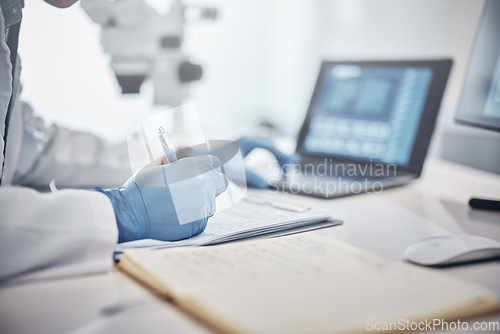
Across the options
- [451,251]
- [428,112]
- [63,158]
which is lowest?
[63,158]

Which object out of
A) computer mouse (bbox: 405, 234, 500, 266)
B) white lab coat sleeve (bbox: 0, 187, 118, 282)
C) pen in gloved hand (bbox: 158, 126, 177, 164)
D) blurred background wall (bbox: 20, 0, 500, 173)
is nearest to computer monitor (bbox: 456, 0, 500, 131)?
blurred background wall (bbox: 20, 0, 500, 173)

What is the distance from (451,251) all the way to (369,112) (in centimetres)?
66

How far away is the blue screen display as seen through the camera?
109 centimetres

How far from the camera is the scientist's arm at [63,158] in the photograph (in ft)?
3.24

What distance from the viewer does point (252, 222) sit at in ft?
2.28

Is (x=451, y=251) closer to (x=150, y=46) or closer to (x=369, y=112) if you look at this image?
(x=369, y=112)

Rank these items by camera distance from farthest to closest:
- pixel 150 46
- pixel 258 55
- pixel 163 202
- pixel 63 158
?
pixel 258 55, pixel 150 46, pixel 63 158, pixel 163 202

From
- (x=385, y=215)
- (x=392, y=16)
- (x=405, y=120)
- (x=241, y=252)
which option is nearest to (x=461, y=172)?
(x=405, y=120)

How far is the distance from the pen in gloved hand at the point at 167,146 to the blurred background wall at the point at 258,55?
1.13ft

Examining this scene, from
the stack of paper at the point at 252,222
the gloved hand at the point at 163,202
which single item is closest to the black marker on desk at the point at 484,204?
the stack of paper at the point at 252,222

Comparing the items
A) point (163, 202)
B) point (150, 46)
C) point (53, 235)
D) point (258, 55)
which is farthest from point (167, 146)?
point (258, 55)

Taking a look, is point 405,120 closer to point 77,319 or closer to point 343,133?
point 343,133

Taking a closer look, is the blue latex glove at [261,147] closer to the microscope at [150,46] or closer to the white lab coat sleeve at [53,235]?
the microscope at [150,46]

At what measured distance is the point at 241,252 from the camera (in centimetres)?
57
